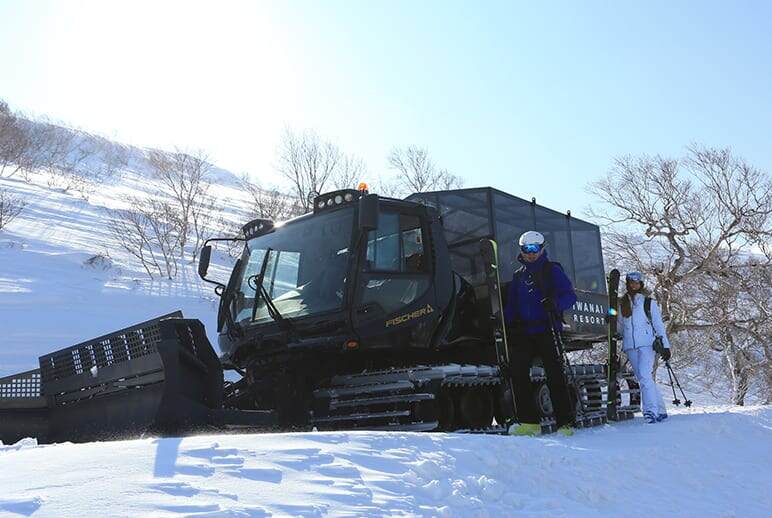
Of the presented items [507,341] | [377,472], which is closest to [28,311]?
[507,341]

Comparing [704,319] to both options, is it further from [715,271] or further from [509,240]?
[509,240]

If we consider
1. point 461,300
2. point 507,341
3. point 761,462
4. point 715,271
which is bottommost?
point 761,462

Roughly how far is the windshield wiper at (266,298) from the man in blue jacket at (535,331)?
2.37m

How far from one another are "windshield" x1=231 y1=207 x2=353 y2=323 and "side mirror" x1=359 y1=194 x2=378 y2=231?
54cm

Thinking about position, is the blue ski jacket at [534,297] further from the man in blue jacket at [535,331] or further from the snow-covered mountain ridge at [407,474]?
the snow-covered mountain ridge at [407,474]

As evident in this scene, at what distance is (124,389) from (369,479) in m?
3.53

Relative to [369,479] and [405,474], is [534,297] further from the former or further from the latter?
[369,479]

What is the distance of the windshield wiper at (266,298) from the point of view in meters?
6.90

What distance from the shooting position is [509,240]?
862 cm

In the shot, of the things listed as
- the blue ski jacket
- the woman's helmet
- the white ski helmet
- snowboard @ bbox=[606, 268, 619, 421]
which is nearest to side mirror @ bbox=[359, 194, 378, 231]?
the white ski helmet

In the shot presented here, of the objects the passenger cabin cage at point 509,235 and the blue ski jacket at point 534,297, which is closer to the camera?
the blue ski jacket at point 534,297

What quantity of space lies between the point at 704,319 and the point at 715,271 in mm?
1819

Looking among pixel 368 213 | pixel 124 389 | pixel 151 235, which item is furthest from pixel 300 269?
pixel 151 235

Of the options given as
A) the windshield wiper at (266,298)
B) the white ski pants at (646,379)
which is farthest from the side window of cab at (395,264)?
the white ski pants at (646,379)
